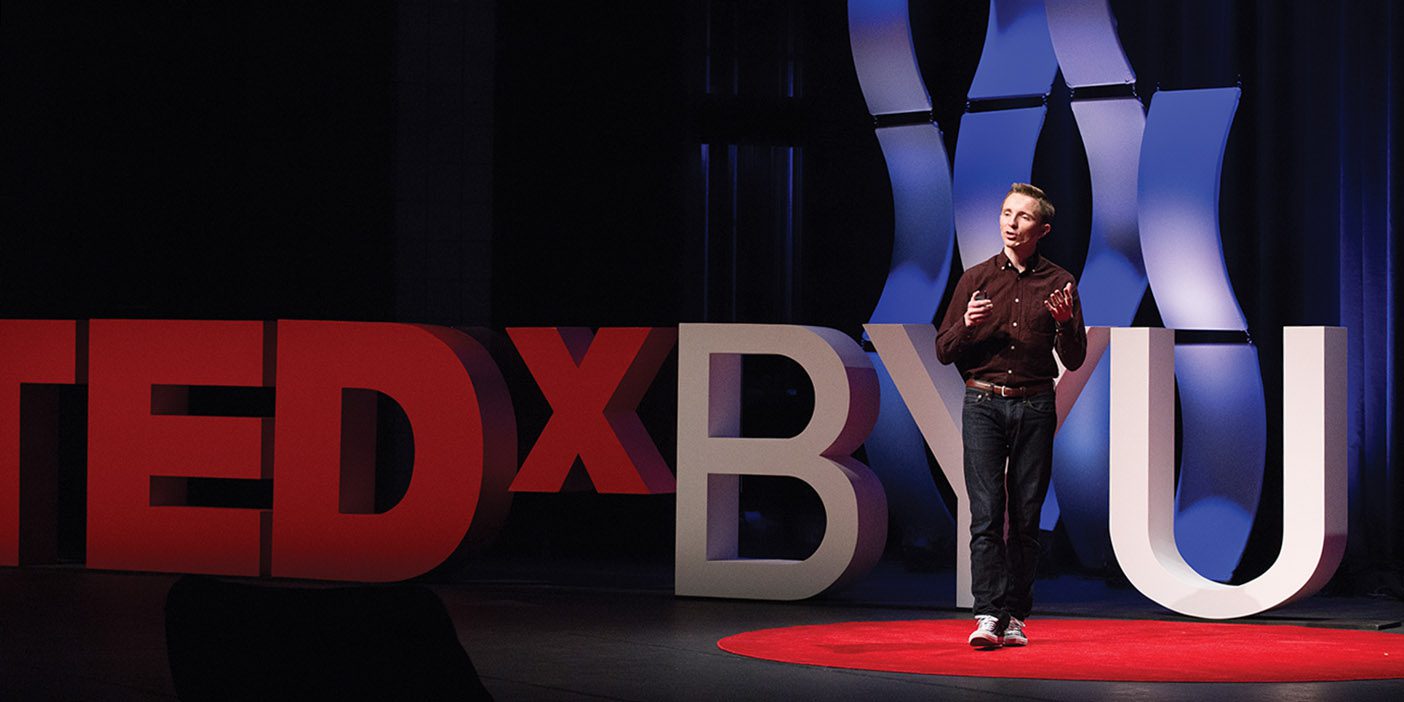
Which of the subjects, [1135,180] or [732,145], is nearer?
[1135,180]

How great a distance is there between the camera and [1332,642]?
572cm

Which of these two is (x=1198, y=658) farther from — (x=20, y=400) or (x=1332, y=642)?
(x=20, y=400)

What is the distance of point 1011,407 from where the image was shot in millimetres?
5480

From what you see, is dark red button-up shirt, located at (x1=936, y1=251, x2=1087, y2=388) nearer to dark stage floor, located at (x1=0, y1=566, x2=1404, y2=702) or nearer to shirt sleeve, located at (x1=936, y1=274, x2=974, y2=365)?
shirt sleeve, located at (x1=936, y1=274, x2=974, y2=365)

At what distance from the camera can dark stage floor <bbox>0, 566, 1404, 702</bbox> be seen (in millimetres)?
4613

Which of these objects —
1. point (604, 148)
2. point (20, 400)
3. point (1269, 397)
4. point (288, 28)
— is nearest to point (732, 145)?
point (604, 148)

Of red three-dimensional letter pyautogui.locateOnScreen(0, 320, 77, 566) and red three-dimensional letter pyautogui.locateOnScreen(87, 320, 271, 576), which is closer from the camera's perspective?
red three-dimensional letter pyautogui.locateOnScreen(87, 320, 271, 576)

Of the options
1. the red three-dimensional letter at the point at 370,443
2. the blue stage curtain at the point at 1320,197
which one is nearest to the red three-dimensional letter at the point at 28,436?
the red three-dimensional letter at the point at 370,443

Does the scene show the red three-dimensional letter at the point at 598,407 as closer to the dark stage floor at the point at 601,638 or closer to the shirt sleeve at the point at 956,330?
the dark stage floor at the point at 601,638

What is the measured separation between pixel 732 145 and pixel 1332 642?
4.56m

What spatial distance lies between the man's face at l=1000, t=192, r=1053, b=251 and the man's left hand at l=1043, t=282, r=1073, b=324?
22 centimetres

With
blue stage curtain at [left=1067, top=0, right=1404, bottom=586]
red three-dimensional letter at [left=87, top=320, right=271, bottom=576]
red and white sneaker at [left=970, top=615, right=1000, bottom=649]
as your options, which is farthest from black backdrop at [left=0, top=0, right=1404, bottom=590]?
red and white sneaker at [left=970, top=615, right=1000, bottom=649]

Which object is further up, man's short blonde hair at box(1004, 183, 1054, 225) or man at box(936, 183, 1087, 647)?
man's short blonde hair at box(1004, 183, 1054, 225)

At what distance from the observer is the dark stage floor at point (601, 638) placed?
4613mm
